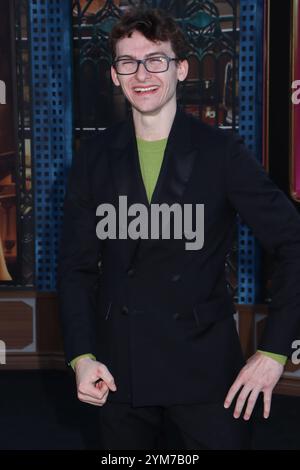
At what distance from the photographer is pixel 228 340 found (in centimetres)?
183

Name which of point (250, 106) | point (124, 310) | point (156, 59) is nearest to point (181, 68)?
point (156, 59)

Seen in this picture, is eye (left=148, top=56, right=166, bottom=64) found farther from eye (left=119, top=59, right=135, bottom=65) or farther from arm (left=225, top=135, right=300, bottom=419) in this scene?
arm (left=225, top=135, right=300, bottom=419)

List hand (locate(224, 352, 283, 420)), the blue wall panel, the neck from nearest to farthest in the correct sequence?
Answer: hand (locate(224, 352, 283, 420)) < the neck < the blue wall panel

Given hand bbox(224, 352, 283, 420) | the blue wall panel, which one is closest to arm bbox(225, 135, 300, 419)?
hand bbox(224, 352, 283, 420)

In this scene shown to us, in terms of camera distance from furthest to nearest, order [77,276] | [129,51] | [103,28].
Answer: [103,28]
[77,276]
[129,51]

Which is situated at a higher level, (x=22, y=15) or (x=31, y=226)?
(x=22, y=15)

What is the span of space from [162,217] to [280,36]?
10.8ft

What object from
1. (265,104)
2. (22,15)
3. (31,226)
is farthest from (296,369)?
(22,15)

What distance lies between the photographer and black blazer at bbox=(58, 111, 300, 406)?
1721 millimetres

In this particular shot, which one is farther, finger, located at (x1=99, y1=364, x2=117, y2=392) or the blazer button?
the blazer button

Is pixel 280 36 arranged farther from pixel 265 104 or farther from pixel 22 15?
pixel 22 15

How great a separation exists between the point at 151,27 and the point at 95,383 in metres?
0.85

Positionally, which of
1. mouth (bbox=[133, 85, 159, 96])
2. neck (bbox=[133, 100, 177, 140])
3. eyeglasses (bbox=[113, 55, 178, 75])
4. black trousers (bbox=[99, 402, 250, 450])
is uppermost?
eyeglasses (bbox=[113, 55, 178, 75])

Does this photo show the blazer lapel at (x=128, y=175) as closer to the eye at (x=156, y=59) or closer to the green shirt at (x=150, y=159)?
the green shirt at (x=150, y=159)
